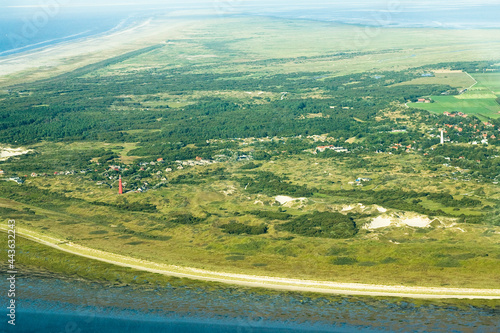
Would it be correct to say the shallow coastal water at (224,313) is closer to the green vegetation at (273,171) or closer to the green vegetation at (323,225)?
the green vegetation at (273,171)

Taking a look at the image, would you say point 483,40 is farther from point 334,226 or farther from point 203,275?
point 203,275

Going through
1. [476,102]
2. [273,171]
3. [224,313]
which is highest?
[476,102]

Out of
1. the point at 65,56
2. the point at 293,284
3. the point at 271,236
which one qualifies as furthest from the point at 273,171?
the point at 65,56

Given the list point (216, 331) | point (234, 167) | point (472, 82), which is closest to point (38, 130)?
point (234, 167)

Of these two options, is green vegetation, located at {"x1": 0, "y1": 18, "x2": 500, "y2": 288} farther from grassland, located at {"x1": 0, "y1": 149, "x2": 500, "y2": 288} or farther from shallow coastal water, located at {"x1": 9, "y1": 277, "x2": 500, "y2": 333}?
shallow coastal water, located at {"x1": 9, "y1": 277, "x2": 500, "y2": 333}

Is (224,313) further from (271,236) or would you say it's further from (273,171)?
(273,171)

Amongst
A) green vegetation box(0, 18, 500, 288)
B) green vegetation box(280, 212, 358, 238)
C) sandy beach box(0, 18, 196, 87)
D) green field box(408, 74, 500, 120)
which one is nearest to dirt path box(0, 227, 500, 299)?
green vegetation box(0, 18, 500, 288)
